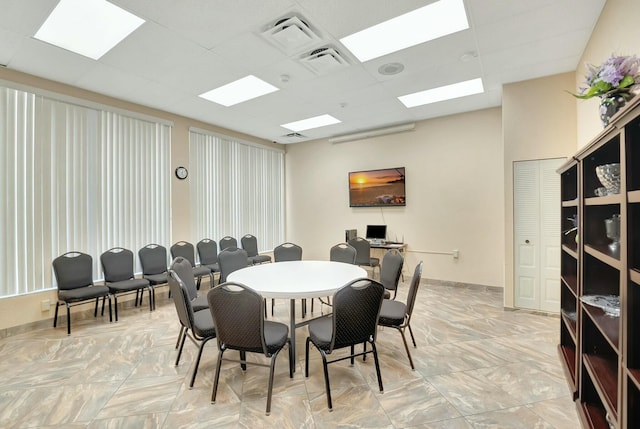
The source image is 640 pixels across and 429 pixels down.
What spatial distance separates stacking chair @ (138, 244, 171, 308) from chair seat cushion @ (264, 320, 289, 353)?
2.66 metres

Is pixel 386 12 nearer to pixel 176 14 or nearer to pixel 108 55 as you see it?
pixel 176 14

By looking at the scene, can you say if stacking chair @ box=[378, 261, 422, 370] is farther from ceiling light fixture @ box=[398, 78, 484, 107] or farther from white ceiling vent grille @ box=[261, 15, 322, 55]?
ceiling light fixture @ box=[398, 78, 484, 107]

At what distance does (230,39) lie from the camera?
9.31 ft

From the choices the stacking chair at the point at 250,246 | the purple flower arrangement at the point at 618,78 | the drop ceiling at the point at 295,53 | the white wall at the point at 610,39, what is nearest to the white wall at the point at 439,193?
the drop ceiling at the point at 295,53

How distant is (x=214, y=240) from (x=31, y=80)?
3.36 meters

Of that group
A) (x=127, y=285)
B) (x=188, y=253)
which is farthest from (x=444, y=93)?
(x=127, y=285)

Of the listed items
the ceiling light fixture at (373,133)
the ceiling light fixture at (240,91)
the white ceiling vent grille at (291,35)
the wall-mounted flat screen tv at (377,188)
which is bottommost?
the wall-mounted flat screen tv at (377,188)

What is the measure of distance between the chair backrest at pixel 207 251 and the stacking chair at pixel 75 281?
157cm

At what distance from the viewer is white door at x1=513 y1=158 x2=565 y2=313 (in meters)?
3.74

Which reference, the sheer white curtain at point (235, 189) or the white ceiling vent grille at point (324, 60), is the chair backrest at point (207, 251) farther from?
the white ceiling vent grille at point (324, 60)

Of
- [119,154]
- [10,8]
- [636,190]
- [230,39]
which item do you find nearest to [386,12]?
[230,39]

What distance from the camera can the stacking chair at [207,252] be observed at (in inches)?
203

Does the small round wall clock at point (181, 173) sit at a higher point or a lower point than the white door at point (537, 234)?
higher

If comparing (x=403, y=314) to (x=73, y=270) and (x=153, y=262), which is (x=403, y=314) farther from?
(x=73, y=270)
